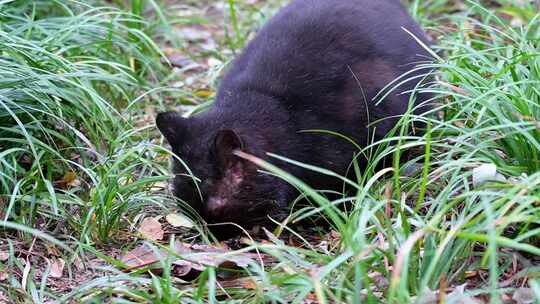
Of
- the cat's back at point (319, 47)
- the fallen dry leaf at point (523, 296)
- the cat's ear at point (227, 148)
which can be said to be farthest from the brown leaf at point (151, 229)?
the fallen dry leaf at point (523, 296)

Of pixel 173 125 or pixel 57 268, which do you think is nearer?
pixel 57 268

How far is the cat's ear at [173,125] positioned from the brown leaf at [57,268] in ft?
2.27

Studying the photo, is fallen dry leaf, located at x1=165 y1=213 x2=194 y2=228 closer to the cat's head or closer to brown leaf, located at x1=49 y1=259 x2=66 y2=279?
the cat's head

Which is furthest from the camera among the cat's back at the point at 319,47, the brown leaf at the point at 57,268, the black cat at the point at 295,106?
the cat's back at the point at 319,47

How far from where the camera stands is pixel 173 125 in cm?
382

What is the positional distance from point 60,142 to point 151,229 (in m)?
0.72

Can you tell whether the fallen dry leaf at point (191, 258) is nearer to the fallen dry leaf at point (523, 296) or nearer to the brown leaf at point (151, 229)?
the brown leaf at point (151, 229)

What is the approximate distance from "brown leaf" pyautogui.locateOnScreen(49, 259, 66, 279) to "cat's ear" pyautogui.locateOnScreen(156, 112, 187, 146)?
2.27ft

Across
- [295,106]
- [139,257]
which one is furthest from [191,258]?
[295,106]

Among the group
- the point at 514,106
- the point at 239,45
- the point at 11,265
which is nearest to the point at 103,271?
the point at 11,265

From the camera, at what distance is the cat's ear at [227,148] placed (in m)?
3.53

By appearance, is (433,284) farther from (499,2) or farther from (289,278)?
(499,2)

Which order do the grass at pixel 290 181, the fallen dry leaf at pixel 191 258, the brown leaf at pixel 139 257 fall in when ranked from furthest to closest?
the brown leaf at pixel 139 257 → the fallen dry leaf at pixel 191 258 → the grass at pixel 290 181

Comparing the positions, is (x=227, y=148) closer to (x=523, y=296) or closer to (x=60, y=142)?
(x=60, y=142)
